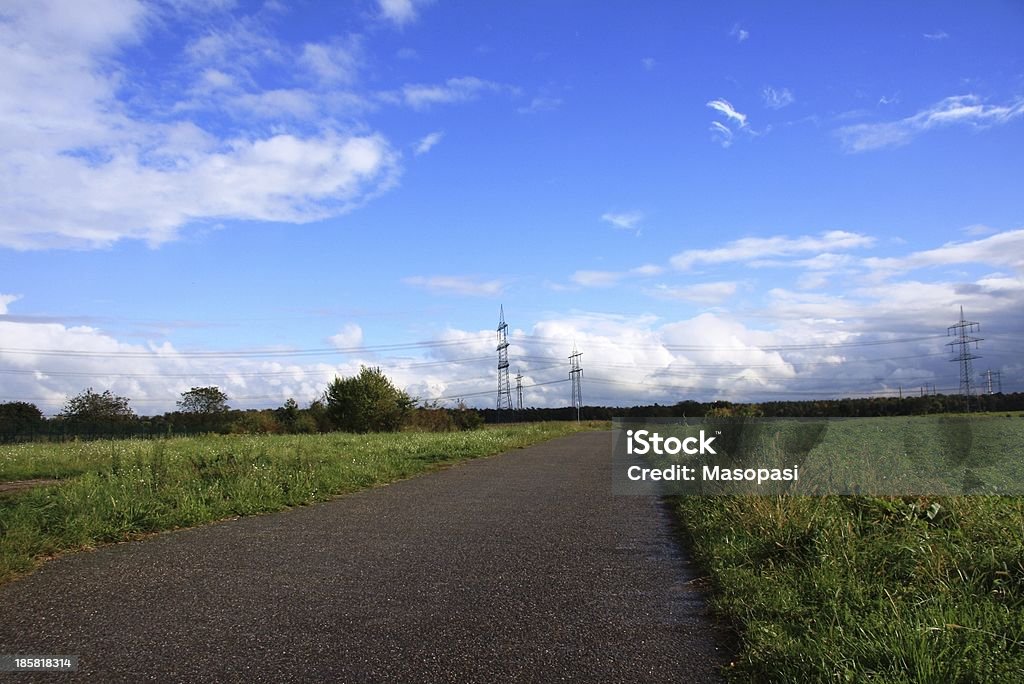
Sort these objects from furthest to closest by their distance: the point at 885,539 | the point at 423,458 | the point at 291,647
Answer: the point at 423,458, the point at 885,539, the point at 291,647

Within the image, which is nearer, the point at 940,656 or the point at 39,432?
the point at 940,656

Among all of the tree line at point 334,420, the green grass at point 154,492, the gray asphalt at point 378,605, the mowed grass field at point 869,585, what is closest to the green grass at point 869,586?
the mowed grass field at point 869,585

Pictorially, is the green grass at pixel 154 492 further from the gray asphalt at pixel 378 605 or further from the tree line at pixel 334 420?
the tree line at pixel 334 420

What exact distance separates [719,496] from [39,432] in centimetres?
5350

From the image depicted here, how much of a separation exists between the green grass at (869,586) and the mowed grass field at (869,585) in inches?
0.4

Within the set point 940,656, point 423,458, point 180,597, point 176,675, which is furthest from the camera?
point 423,458

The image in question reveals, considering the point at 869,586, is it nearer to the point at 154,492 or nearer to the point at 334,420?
the point at 154,492

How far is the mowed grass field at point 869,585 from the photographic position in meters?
3.91

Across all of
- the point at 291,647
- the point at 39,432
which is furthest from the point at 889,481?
the point at 39,432

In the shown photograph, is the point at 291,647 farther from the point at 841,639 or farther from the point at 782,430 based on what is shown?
the point at 782,430

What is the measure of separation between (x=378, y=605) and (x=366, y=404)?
5071cm

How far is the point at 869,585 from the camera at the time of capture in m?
5.55

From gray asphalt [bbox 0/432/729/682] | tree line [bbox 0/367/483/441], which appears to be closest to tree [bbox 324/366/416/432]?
tree line [bbox 0/367/483/441]

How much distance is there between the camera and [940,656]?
12.6 ft
